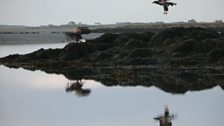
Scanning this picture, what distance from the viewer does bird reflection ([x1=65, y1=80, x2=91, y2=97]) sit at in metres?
26.1

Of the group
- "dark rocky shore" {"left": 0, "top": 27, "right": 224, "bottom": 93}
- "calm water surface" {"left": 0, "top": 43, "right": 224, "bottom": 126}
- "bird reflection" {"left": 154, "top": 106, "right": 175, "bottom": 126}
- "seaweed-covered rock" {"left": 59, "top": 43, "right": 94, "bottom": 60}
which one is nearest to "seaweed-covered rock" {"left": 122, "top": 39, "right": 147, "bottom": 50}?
"dark rocky shore" {"left": 0, "top": 27, "right": 224, "bottom": 93}

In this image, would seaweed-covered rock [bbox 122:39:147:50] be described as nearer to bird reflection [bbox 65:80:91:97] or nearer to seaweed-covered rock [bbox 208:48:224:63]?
seaweed-covered rock [bbox 208:48:224:63]

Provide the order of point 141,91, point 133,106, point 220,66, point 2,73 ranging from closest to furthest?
point 133,106 → point 141,91 → point 220,66 → point 2,73

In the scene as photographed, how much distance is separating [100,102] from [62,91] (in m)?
4.46

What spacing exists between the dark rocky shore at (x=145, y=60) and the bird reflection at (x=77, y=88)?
1206 millimetres

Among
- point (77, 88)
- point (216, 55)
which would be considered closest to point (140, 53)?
point (216, 55)

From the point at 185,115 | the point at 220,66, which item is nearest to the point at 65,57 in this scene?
the point at 220,66

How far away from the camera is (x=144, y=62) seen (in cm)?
3766

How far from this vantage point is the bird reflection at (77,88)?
26142 mm

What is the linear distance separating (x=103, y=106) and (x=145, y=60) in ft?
54.6

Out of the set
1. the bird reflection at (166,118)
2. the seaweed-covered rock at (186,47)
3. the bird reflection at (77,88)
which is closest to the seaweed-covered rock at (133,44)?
the seaweed-covered rock at (186,47)

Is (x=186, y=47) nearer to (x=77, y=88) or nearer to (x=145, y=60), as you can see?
(x=145, y=60)

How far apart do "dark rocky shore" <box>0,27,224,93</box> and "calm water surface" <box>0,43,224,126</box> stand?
1.88 m

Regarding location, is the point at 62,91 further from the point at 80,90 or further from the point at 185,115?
the point at 185,115
